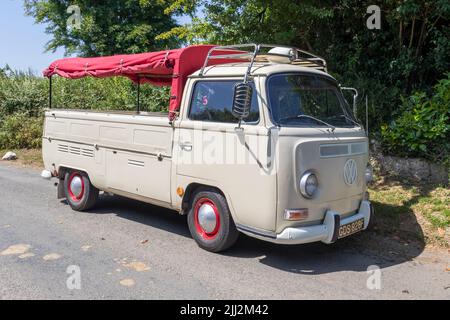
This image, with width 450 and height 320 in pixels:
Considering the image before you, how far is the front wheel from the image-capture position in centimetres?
526

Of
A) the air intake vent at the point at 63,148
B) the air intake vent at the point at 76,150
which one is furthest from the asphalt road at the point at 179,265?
the air intake vent at the point at 63,148

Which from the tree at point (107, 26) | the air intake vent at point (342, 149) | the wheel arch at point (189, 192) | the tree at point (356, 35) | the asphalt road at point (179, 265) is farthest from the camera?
the tree at point (107, 26)

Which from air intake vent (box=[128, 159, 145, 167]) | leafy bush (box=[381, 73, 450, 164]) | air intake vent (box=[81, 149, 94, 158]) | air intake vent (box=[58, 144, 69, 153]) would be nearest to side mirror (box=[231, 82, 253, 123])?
air intake vent (box=[128, 159, 145, 167])

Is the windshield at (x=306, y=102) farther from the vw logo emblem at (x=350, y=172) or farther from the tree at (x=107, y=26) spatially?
the tree at (x=107, y=26)

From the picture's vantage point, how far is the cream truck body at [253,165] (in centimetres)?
472

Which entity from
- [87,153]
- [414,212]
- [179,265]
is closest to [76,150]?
[87,153]

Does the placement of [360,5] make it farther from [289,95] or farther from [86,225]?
[86,225]

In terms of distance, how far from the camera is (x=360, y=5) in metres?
9.55

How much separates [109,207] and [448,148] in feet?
18.9

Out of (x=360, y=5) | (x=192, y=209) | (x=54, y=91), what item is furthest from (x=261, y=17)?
(x=54, y=91)

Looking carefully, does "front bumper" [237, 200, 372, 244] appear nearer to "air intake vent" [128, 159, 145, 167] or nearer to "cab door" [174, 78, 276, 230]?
"cab door" [174, 78, 276, 230]

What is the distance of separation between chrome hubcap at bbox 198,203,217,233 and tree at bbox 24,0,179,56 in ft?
59.0

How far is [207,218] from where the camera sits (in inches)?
214

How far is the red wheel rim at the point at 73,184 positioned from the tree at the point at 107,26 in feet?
52.1
